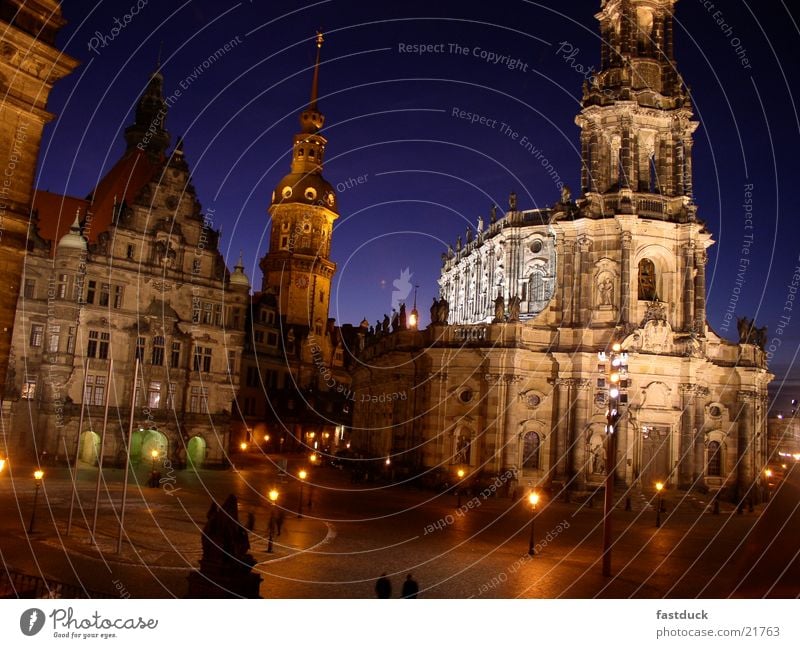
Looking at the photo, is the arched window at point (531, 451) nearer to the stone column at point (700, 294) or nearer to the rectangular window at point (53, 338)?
the stone column at point (700, 294)

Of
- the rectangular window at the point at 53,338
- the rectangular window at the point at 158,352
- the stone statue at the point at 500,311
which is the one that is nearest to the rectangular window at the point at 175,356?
the rectangular window at the point at 158,352

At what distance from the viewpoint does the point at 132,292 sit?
42.7 metres

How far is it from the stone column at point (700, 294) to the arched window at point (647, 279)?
271 centimetres

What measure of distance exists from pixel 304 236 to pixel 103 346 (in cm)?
4009

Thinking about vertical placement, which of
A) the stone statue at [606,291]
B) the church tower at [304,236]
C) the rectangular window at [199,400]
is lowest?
the rectangular window at [199,400]

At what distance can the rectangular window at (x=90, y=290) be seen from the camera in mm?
40844

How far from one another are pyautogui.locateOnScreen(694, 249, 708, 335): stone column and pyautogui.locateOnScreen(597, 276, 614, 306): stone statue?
19.0 feet

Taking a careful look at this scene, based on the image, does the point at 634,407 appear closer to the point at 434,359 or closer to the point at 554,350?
the point at 554,350

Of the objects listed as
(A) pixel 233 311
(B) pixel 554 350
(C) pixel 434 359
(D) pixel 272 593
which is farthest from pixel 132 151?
(D) pixel 272 593

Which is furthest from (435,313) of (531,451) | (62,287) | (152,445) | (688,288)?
(62,287)

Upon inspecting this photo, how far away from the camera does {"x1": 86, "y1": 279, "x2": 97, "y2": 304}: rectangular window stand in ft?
134

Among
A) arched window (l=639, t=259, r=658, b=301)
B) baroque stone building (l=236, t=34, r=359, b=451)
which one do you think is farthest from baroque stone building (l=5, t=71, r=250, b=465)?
arched window (l=639, t=259, r=658, b=301)

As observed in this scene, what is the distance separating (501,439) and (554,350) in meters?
6.94
